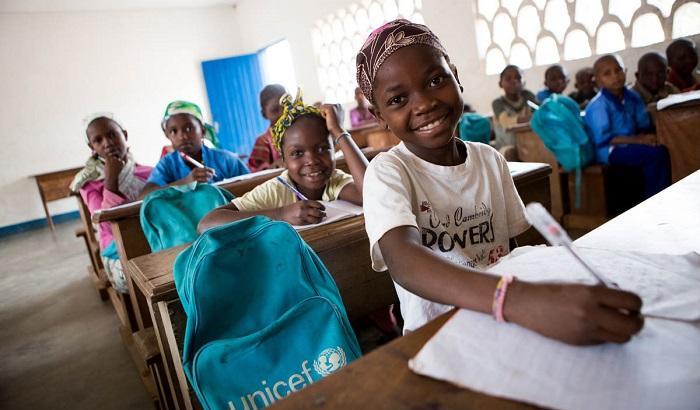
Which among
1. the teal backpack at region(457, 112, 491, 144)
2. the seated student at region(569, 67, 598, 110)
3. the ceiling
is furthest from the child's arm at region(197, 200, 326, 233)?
the ceiling

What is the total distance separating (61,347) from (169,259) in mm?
1862

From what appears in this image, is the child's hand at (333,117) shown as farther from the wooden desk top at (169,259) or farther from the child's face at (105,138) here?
the child's face at (105,138)

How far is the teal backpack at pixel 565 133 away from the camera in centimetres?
286

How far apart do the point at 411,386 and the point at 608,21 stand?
4.65 meters

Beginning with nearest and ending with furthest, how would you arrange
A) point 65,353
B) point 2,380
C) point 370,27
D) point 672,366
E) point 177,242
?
point 672,366
point 177,242
point 2,380
point 65,353
point 370,27

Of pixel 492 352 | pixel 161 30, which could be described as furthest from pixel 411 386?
pixel 161 30

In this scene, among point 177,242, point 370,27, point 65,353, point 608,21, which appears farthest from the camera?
point 370,27

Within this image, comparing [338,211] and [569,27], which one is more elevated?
[569,27]

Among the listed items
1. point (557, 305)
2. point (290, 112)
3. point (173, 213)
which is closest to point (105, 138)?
point (173, 213)

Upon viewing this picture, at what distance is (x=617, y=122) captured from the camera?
9.41 ft

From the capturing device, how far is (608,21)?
4137mm

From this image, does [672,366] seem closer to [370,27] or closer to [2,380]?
[2,380]

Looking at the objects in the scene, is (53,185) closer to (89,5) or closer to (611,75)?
(89,5)

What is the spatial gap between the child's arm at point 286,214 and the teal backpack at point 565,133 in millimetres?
2051
